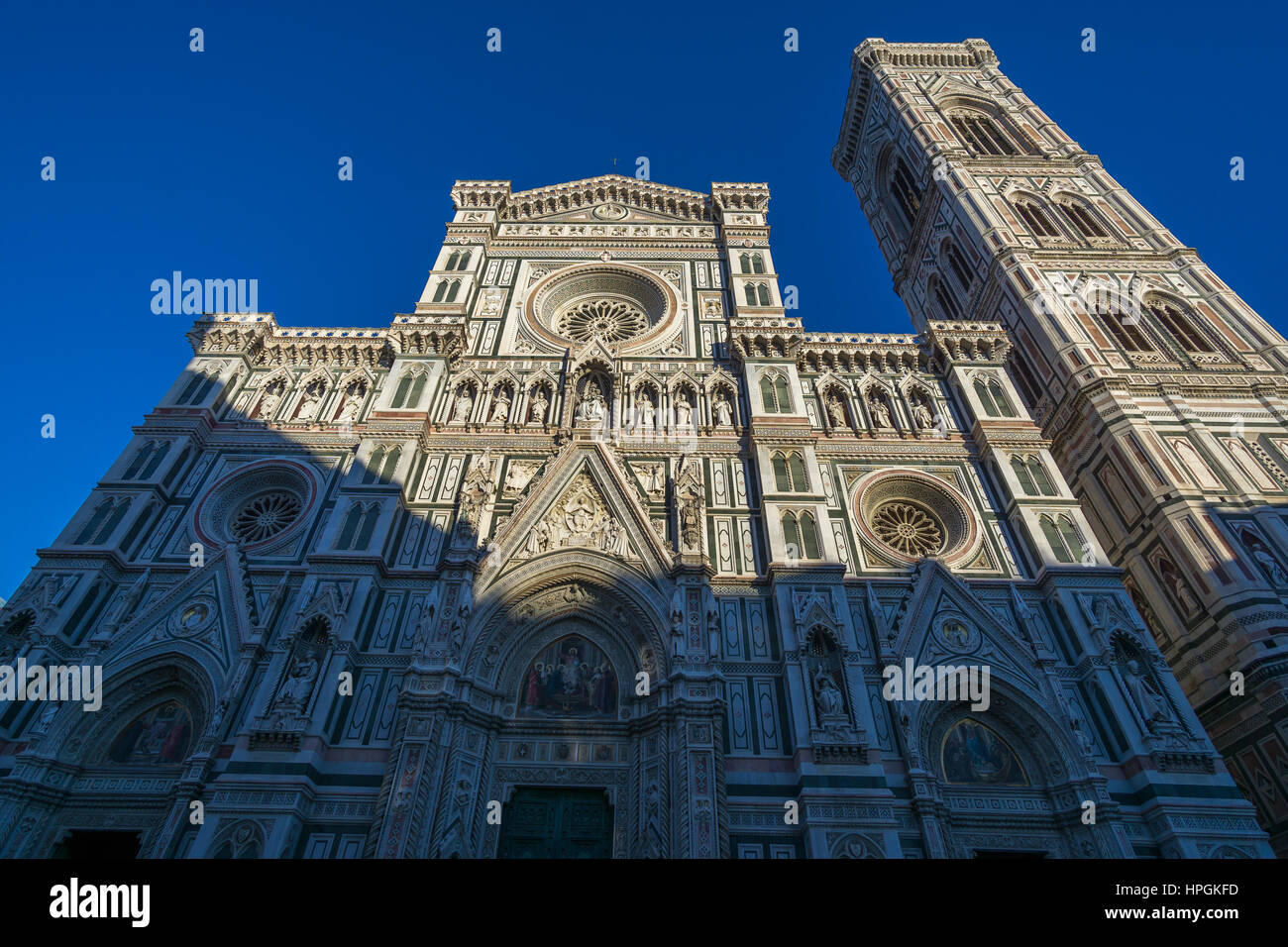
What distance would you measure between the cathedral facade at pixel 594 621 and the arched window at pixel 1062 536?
5.2 inches

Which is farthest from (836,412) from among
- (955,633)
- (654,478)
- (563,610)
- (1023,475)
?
(563,610)

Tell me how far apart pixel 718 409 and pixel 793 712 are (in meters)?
8.32

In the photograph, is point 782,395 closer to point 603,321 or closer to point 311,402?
Answer: point 603,321

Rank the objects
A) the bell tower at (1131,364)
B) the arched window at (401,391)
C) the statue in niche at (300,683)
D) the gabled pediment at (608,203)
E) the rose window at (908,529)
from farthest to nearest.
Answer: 1. the gabled pediment at (608,203)
2. the arched window at (401,391)
3. the rose window at (908,529)
4. the bell tower at (1131,364)
5. the statue in niche at (300,683)

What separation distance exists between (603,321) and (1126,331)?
51.6ft

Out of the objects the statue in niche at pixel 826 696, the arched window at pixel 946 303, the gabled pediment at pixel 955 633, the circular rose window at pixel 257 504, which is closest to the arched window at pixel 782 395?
the gabled pediment at pixel 955 633

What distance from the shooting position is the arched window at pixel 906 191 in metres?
33.2

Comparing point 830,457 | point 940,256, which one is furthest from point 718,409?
point 940,256

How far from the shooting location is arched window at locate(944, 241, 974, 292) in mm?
27531

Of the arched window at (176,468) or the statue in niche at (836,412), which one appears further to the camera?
the statue in niche at (836,412)

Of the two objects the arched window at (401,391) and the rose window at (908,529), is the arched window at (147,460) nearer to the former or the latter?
the arched window at (401,391)

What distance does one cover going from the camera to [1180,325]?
21.6 metres

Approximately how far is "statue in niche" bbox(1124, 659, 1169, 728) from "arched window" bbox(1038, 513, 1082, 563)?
97.9 inches
